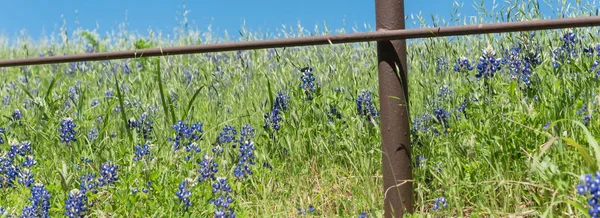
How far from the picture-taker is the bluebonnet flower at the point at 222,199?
8.63 feet

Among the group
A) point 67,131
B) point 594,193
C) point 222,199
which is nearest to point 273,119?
point 222,199

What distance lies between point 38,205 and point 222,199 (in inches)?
31.6

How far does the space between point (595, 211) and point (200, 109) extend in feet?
10.9

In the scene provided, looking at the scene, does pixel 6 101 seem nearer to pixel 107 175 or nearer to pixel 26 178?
pixel 26 178

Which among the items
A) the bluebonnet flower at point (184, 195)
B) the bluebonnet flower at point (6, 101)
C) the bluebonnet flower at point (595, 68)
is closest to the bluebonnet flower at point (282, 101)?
the bluebonnet flower at point (184, 195)

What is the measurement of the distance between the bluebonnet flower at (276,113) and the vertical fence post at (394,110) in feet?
2.50

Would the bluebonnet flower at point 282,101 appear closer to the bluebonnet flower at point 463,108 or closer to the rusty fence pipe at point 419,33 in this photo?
the rusty fence pipe at point 419,33

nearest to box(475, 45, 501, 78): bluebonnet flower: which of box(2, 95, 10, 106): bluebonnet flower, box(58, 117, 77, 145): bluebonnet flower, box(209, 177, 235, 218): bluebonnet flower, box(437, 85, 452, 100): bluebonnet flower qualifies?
box(437, 85, 452, 100): bluebonnet flower

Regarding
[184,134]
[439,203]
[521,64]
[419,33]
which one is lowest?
[439,203]

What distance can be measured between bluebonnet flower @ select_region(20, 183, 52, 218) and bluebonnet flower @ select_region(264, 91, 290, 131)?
1.12 m

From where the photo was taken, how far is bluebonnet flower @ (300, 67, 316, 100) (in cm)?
342

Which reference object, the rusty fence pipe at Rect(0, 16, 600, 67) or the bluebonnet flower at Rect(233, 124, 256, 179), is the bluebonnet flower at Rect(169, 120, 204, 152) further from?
the rusty fence pipe at Rect(0, 16, 600, 67)

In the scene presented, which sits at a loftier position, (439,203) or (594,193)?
(594,193)

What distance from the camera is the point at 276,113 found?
11.4 feet
